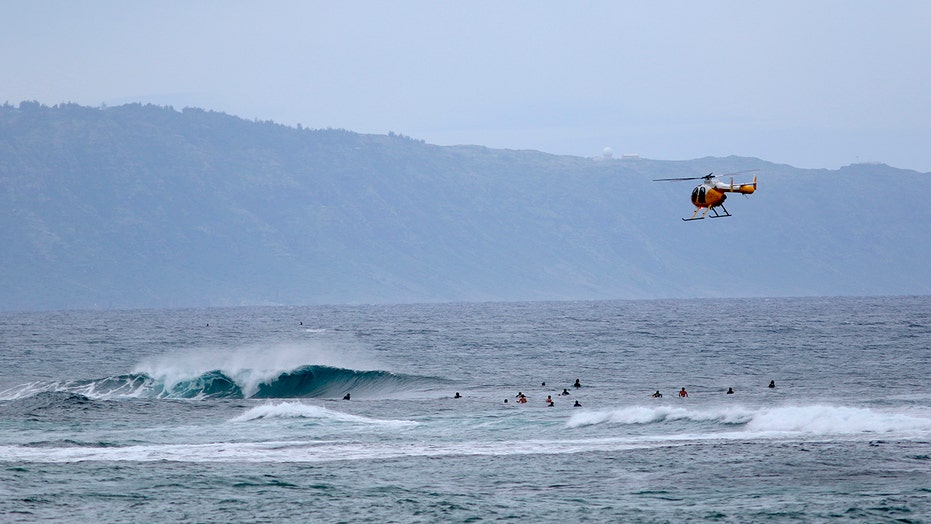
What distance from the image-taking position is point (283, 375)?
2975 inches

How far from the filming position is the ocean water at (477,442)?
30703mm

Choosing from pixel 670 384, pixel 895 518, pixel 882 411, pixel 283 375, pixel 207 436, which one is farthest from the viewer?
pixel 283 375

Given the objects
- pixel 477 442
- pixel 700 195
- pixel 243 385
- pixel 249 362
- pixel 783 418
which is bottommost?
pixel 243 385

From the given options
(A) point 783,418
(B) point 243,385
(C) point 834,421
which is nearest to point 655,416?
(A) point 783,418

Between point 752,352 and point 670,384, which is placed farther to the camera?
point 752,352

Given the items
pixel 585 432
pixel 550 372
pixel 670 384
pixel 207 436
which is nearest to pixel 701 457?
pixel 585 432

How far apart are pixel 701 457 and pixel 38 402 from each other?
31.7 meters

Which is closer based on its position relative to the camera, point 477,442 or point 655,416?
point 477,442

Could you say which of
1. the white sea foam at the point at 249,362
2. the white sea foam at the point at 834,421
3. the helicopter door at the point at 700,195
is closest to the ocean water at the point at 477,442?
the white sea foam at the point at 834,421

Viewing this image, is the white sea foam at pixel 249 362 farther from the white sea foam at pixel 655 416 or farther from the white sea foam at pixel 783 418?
the white sea foam at pixel 783 418

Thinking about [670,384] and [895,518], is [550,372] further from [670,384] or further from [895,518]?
[895,518]

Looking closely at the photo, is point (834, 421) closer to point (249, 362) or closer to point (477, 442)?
point (477, 442)

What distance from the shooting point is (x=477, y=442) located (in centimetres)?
4138

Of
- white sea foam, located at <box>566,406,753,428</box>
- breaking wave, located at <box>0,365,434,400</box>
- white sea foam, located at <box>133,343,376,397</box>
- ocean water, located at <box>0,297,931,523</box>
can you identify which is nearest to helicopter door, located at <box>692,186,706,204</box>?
ocean water, located at <box>0,297,931,523</box>
